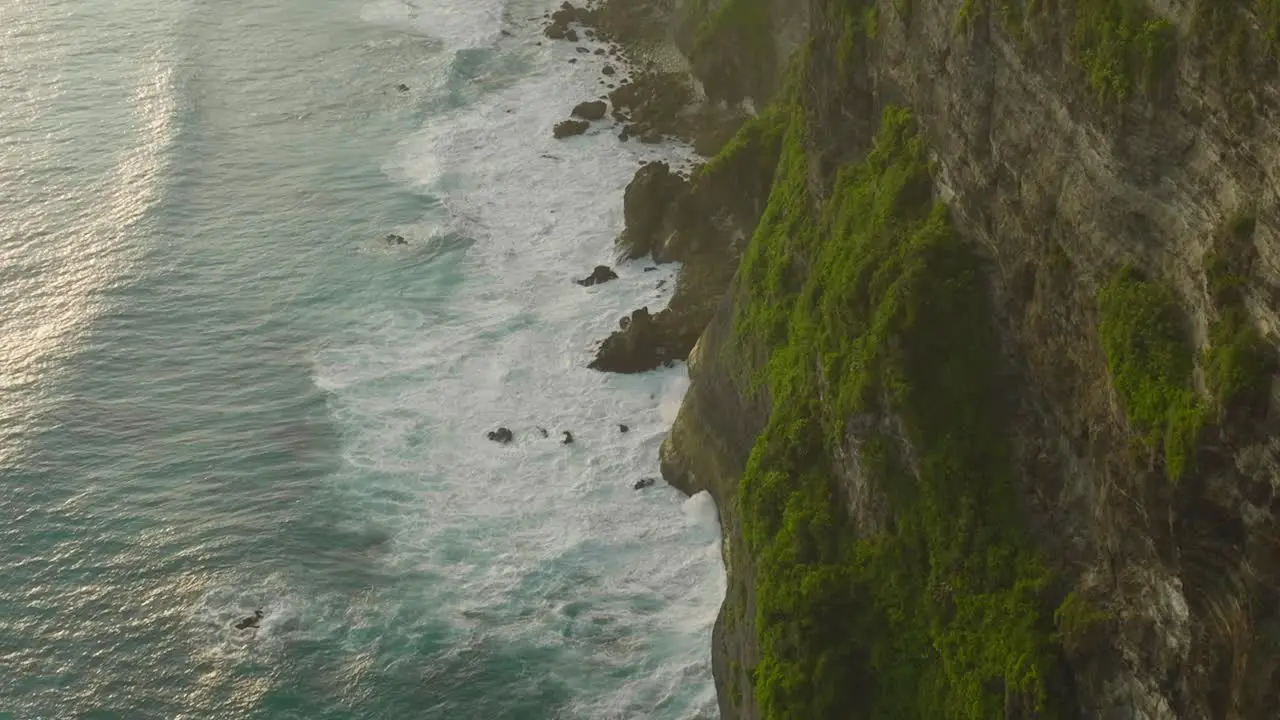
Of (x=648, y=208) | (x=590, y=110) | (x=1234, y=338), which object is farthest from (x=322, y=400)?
(x=1234, y=338)

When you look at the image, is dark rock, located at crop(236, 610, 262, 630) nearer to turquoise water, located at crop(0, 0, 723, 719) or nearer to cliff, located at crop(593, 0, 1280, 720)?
turquoise water, located at crop(0, 0, 723, 719)

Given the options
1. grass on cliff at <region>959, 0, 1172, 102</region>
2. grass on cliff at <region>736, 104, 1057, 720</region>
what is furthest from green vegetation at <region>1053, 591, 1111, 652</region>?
grass on cliff at <region>959, 0, 1172, 102</region>

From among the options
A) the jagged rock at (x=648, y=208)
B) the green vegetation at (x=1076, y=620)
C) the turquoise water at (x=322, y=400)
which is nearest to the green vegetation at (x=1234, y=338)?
the green vegetation at (x=1076, y=620)

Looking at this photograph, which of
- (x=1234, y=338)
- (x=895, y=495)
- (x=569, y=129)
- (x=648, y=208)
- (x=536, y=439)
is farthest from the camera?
(x=569, y=129)

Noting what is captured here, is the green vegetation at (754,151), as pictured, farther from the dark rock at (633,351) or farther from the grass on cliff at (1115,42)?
the grass on cliff at (1115,42)

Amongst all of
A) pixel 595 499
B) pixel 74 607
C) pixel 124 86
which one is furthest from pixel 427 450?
pixel 124 86

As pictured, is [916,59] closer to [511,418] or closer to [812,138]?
[812,138]

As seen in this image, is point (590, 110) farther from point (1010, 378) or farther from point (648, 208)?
point (1010, 378)

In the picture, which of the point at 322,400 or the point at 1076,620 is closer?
the point at 1076,620
